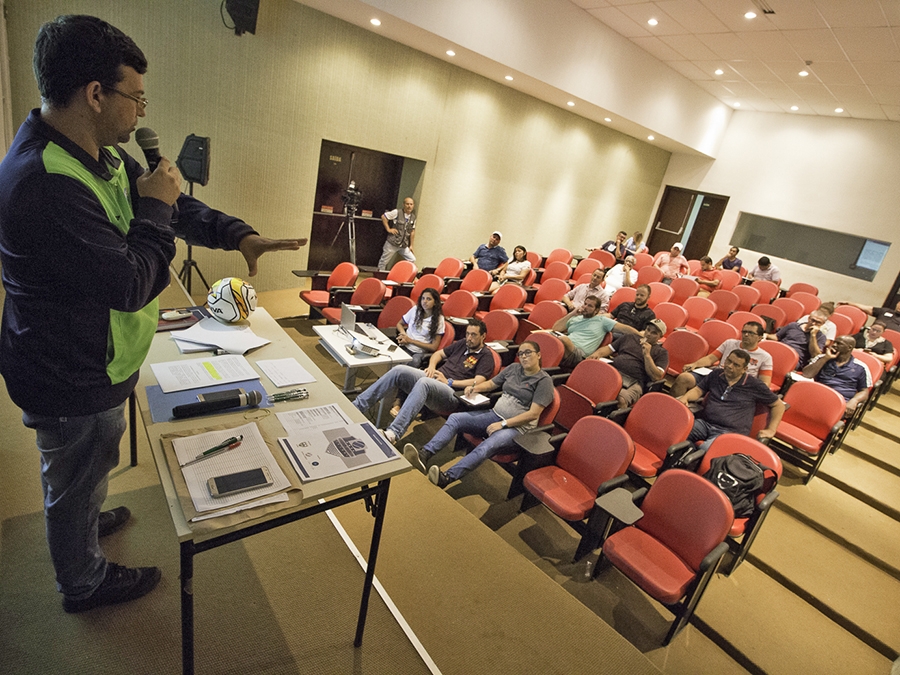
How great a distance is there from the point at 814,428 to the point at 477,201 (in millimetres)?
6400

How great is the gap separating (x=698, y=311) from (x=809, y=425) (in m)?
2.48

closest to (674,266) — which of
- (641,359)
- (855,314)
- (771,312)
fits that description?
(771,312)

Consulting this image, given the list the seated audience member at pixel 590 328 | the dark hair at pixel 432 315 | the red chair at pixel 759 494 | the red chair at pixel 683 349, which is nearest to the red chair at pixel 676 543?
the red chair at pixel 759 494

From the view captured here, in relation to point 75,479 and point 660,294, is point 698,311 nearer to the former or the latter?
point 660,294

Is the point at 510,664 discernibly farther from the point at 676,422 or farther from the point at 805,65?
the point at 805,65

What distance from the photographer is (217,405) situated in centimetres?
161

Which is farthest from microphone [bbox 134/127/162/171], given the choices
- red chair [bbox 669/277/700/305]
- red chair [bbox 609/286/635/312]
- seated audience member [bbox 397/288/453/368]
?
red chair [bbox 669/277/700/305]

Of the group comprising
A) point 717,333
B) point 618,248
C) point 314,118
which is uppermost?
point 314,118

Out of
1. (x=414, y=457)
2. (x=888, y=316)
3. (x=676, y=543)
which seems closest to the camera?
(x=676, y=543)

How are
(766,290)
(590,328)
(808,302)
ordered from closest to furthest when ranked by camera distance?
1. (590,328)
2. (808,302)
3. (766,290)

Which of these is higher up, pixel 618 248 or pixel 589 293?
pixel 618 248

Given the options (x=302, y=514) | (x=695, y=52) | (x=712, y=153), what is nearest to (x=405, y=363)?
(x=302, y=514)

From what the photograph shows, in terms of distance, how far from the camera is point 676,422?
3387 mm

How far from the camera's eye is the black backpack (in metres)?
2.79
